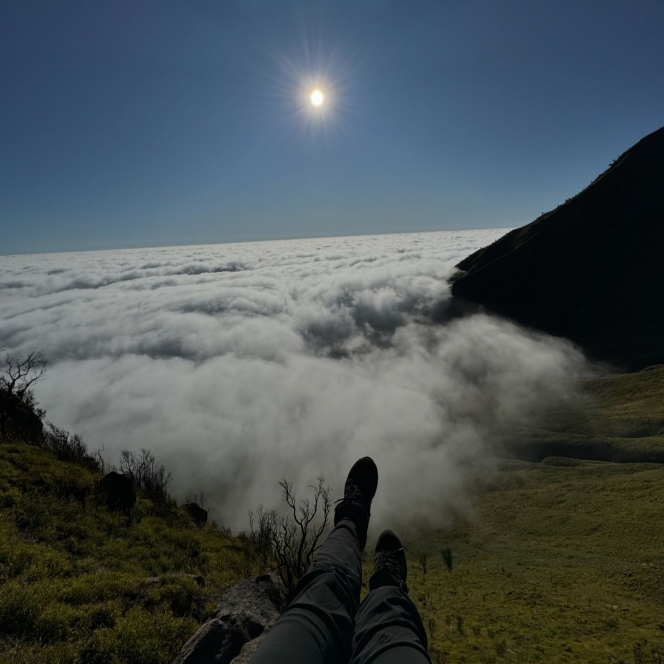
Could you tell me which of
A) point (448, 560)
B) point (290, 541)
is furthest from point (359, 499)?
point (448, 560)

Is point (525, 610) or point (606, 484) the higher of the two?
point (525, 610)

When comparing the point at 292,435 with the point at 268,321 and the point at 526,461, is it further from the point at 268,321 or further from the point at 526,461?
the point at 268,321

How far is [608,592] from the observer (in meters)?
20.7

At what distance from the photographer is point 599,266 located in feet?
305

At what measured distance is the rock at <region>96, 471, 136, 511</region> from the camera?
14.6 meters

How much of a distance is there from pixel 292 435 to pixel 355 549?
11308 centimetres

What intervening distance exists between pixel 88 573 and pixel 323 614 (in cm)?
767

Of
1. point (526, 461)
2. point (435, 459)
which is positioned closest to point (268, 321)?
point (435, 459)

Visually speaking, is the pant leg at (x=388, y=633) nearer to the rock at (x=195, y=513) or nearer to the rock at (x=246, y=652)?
the rock at (x=246, y=652)

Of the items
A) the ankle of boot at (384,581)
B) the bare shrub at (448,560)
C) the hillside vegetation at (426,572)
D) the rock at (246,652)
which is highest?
the ankle of boot at (384,581)

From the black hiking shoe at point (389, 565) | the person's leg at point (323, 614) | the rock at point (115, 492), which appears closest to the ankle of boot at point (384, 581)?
the black hiking shoe at point (389, 565)

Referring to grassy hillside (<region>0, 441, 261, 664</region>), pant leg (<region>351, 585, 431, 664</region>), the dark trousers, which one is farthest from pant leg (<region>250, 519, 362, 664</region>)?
grassy hillside (<region>0, 441, 261, 664</region>)

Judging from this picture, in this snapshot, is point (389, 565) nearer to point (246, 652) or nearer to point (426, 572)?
point (246, 652)

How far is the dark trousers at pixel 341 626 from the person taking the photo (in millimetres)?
3760
